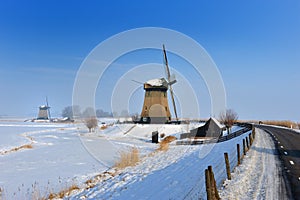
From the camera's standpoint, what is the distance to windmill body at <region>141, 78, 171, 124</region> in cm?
4403

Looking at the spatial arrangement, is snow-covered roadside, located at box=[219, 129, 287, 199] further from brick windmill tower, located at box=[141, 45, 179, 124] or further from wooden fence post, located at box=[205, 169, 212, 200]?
brick windmill tower, located at box=[141, 45, 179, 124]

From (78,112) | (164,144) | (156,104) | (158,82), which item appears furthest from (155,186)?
(78,112)

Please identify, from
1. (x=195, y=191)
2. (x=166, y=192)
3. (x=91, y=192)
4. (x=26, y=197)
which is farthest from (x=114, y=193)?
(x=26, y=197)

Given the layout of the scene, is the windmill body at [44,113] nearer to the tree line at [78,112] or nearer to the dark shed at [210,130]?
the tree line at [78,112]

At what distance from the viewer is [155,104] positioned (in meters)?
44.1

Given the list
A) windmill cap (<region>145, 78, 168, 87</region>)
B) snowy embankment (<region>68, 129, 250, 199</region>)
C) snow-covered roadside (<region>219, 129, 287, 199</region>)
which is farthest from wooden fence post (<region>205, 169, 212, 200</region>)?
windmill cap (<region>145, 78, 168, 87</region>)

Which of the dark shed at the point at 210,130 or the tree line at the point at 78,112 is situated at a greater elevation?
the tree line at the point at 78,112

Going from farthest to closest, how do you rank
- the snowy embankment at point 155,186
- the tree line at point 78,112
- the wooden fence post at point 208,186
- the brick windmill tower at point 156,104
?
the tree line at point 78,112, the brick windmill tower at point 156,104, the snowy embankment at point 155,186, the wooden fence post at point 208,186

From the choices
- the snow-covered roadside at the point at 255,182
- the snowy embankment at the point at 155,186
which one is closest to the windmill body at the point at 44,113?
the snowy embankment at the point at 155,186

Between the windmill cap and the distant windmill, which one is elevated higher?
the windmill cap

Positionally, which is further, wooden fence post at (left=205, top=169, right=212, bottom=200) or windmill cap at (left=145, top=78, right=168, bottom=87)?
windmill cap at (left=145, top=78, right=168, bottom=87)

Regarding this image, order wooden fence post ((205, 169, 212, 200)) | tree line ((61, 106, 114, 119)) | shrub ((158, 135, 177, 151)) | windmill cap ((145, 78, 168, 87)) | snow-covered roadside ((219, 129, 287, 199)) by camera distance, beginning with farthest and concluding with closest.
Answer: tree line ((61, 106, 114, 119)) → windmill cap ((145, 78, 168, 87)) → shrub ((158, 135, 177, 151)) → snow-covered roadside ((219, 129, 287, 199)) → wooden fence post ((205, 169, 212, 200))

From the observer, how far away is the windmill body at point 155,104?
144 ft

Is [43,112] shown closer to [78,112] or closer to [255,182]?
[78,112]
